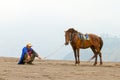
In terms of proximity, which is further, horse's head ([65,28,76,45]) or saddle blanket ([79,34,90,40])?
saddle blanket ([79,34,90,40])

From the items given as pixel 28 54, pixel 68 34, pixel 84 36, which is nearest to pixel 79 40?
pixel 84 36

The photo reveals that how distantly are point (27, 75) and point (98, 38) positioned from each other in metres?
10.3

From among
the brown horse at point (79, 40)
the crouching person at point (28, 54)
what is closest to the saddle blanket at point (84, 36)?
the brown horse at point (79, 40)

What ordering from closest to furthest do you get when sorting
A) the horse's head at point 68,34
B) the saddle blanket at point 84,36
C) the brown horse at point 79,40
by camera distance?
the horse's head at point 68,34 → the brown horse at point 79,40 → the saddle blanket at point 84,36

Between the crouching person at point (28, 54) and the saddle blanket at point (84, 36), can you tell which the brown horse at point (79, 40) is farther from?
the crouching person at point (28, 54)

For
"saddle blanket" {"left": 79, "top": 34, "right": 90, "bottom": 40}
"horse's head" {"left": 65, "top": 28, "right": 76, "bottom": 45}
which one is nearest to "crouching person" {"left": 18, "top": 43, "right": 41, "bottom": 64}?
"horse's head" {"left": 65, "top": 28, "right": 76, "bottom": 45}

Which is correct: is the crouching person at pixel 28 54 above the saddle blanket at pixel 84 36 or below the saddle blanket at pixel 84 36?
below

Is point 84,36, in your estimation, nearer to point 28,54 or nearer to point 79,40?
point 79,40

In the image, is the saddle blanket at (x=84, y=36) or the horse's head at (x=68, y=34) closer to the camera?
the horse's head at (x=68, y=34)

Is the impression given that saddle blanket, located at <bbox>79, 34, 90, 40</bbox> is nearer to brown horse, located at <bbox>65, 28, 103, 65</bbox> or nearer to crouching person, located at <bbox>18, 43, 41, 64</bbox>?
brown horse, located at <bbox>65, 28, 103, 65</bbox>

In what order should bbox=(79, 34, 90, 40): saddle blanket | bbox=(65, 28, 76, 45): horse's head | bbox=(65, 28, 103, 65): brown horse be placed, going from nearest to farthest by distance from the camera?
1. bbox=(65, 28, 76, 45): horse's head
2. bbox=(65, 28, 103, 65): brown horse
3. bbox=(79, 34, 90, 40): saddle blanket

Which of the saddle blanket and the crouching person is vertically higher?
the saddle blanket

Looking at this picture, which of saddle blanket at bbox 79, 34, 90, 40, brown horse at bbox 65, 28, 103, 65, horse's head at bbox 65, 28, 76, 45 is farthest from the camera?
saddle blanket at bbox 79, 34, 90, 40

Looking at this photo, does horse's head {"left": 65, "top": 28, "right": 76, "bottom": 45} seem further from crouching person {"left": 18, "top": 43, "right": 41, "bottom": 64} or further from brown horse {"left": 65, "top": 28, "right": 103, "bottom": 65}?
crouching person {"left": 18, "top": 43, "right": 41, "bottom": 64}
